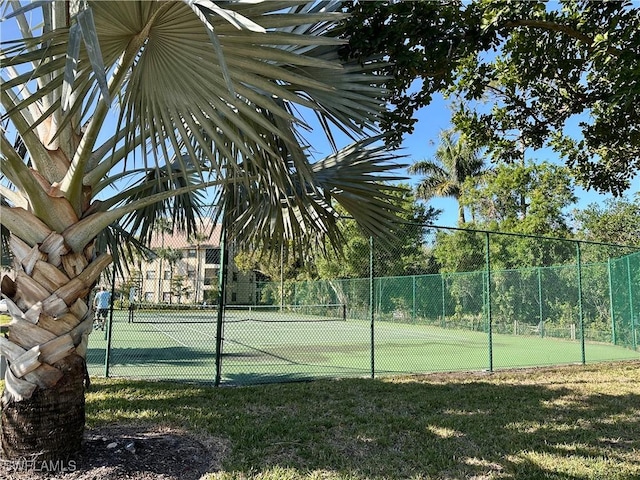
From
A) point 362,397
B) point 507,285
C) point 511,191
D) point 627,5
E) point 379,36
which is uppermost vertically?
point 511,191

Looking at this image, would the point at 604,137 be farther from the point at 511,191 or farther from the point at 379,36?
the point at 511,191

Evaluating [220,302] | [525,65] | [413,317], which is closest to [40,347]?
[220,302]

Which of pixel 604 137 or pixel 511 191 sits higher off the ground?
pixel 511 191

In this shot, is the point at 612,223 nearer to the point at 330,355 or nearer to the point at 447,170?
the point at 447,170

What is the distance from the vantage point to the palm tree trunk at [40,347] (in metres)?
3.27

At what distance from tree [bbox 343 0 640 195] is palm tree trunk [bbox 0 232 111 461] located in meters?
2.59

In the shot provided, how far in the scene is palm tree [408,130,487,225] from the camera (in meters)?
31.0

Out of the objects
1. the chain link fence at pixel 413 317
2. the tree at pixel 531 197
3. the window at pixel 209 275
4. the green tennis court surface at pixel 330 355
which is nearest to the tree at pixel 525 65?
the chain link fence at pixel 413 317

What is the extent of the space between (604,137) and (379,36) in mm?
4521

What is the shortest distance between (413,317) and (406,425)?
1590 cm

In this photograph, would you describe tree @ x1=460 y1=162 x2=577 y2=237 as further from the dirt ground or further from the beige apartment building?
the dirt ground

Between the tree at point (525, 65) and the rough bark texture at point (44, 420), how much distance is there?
10.2ft

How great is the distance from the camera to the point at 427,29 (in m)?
3.78

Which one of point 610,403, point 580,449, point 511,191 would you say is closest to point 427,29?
point 580,449
